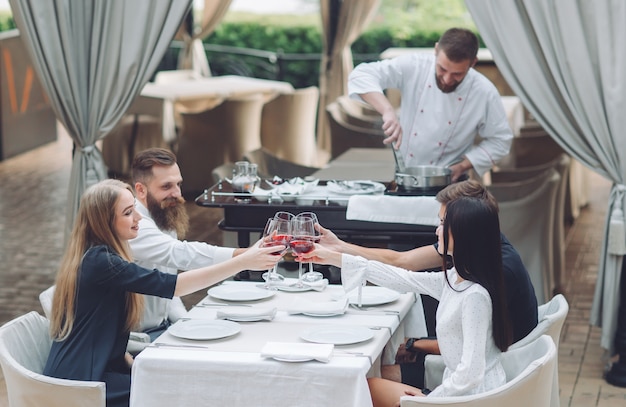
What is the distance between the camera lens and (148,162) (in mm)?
4023

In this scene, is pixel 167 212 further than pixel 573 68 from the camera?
No

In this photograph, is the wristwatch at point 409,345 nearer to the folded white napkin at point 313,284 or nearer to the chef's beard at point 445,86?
the folded white napkin at point 313,284

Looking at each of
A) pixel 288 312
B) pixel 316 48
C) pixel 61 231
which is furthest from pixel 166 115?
pixel 288 312

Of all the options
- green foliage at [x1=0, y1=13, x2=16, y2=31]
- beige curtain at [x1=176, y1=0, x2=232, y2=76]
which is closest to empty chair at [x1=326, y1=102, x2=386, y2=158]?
beige curtain at [x1=176, y1=0, x2=232, y2=76]

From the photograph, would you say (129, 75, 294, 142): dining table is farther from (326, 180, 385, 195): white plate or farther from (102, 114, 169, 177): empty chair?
(326, 180, 385, 195): white plate

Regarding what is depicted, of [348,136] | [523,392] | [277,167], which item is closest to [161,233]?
[523,392]

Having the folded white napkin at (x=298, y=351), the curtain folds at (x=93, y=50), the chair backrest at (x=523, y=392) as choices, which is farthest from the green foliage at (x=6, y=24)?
the chair backrest at (x=523, y=392)

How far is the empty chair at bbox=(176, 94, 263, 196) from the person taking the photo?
367 inches

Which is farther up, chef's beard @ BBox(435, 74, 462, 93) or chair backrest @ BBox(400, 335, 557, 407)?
chef's beard @ BBox(435, 74, 462, 93)

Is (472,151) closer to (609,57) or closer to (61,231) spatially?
(609,57)

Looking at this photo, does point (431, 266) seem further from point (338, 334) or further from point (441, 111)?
point (441, 111)

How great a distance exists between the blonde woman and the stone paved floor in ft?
4.86

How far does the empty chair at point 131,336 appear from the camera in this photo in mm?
3738

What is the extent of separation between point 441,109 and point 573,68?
2.83ft
